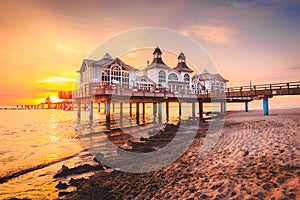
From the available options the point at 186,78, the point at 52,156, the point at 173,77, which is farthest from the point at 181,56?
the point at 52,156

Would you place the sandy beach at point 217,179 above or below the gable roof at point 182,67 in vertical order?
below

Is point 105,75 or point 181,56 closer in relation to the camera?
point 105,75

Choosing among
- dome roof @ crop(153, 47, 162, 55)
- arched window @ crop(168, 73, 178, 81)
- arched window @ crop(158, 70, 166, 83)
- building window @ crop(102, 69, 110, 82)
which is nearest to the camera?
building window @ crop(102, 69, 110, 82)

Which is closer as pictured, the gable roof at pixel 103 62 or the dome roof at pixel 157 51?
the gable roof at pixel 103 62

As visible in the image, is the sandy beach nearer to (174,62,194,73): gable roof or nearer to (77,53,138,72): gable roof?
(77,53,138,72): gable roof

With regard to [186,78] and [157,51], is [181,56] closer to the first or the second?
[186,78]

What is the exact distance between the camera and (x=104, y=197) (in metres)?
4.80

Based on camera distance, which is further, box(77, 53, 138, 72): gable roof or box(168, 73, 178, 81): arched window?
box(168, 73, 178, 81): arched window

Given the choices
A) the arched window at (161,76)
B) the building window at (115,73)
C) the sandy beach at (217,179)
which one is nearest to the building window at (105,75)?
the building window at (115,73)

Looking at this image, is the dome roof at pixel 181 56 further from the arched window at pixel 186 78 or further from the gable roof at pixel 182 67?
the arched window at pixel 186 78

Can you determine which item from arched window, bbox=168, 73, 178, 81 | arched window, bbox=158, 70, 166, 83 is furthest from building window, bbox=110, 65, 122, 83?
arched window, bbox=168, 73, 178, 81

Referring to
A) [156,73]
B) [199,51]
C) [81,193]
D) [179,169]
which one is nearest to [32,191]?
[81,193]

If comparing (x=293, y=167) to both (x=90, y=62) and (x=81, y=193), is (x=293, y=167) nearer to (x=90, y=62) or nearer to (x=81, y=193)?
(x=81, y=193)

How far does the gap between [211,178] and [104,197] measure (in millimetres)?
2827
